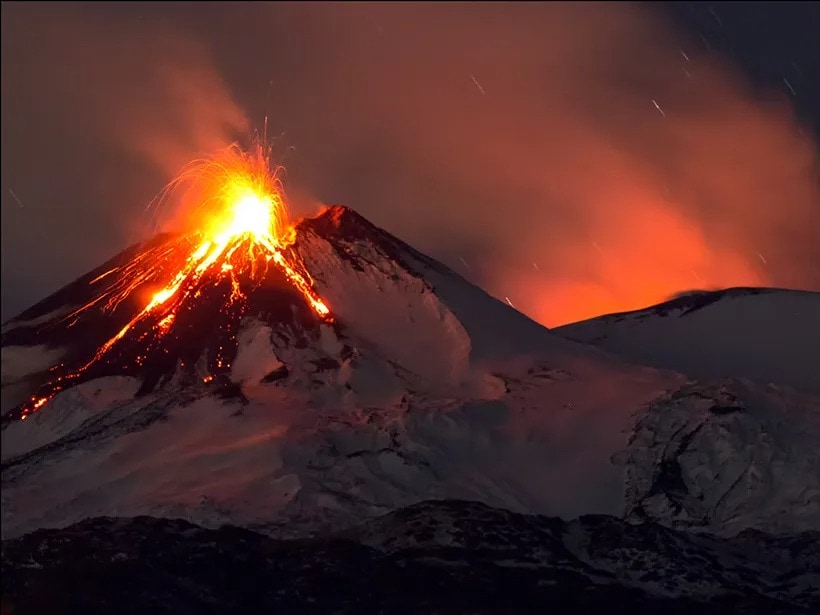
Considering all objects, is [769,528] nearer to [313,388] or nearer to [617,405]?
[617,405]

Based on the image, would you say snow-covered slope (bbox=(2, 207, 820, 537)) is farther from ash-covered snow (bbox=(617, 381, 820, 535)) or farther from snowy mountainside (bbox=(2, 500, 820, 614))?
snowy mountainside (bbox=(2, 500, 820, 614))

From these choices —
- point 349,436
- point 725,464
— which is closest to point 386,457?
point 349,436

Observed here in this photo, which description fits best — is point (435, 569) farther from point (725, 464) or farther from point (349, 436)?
point (725, 464)

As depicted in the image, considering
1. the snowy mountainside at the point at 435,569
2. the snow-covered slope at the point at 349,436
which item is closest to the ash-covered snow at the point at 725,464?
the snow-covered slope at the point at 349,436

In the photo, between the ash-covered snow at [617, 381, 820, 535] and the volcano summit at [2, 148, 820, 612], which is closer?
the volcano summit at [2, 148, 820, 612]

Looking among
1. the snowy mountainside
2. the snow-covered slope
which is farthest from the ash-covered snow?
the snowy mountainside

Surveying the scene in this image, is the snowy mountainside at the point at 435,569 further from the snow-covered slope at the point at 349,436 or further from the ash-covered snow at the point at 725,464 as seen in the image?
the ash-covered snow at the point at 725,464

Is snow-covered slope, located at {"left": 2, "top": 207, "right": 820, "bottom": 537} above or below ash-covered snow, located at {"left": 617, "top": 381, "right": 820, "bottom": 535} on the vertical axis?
above
